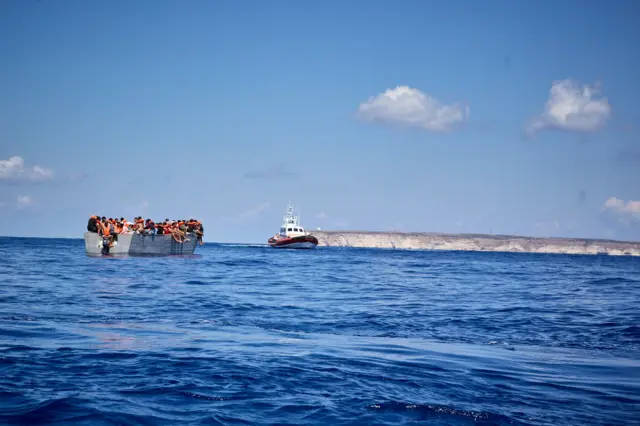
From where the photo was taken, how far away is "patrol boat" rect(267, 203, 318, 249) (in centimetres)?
10512

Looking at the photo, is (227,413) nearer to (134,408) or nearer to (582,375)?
(134,408)

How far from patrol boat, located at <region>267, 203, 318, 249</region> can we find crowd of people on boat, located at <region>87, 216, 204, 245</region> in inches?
2098

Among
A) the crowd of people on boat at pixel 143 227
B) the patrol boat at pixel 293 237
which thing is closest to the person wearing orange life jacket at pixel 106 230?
the crowd of people on boat at pixel 143 227

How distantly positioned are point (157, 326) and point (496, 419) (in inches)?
282

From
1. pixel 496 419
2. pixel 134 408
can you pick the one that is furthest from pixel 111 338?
pixel 496 419

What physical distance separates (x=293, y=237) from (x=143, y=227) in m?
62.6

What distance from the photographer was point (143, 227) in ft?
143

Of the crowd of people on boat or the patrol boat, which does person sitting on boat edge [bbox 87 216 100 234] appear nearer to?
the crowd of people on boat

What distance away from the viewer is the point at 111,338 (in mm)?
9000

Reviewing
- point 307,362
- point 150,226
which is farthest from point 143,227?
point 307,362

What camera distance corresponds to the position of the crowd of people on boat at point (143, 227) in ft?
129

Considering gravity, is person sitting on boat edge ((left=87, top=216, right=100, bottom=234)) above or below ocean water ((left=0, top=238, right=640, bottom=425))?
above

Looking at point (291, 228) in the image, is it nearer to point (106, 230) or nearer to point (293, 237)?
point (293, 237)

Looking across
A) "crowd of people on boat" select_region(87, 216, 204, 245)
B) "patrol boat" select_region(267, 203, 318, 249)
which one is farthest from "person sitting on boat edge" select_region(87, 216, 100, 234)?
"patrol boat" select_region(267, 203, 318, 249)
